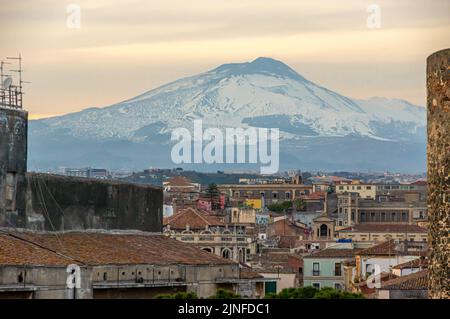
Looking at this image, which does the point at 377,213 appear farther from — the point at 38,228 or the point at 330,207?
the point at 38,228

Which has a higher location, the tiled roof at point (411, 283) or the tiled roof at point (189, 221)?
the tiled roof at point (189, 221)

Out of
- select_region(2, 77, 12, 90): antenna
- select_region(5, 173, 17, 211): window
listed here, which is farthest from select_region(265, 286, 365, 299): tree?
select_region(2, 77, 12, 90): antenna

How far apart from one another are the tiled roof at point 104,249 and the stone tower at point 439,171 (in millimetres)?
8174

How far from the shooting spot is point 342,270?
6738cm

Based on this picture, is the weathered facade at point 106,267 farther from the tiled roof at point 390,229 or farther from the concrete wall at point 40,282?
the tiled roof at point 390,229

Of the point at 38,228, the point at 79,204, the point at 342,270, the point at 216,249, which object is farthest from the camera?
the point at 216,249

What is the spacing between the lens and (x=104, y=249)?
30734 mm

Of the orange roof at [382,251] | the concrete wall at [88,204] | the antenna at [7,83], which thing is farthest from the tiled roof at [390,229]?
the antenna at [7,83]

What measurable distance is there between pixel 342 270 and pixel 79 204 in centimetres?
3600

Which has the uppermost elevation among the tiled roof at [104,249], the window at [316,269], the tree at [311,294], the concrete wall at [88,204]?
the concrete wall at [88,204]

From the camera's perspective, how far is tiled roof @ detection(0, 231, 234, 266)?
27.4 metres

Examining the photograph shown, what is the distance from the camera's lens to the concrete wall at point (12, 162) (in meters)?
28.8

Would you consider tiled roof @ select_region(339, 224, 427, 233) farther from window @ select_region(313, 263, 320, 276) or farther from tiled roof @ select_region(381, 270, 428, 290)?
tiled roof @ select_region(381, 270, 428, 290)
